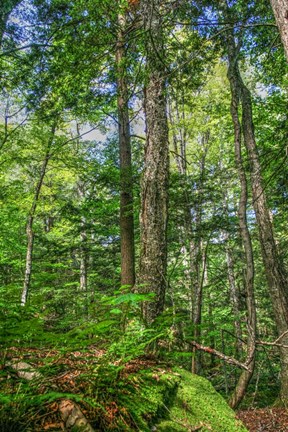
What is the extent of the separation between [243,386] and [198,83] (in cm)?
559

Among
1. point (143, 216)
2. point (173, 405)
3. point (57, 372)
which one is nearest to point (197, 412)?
point (173, 405)

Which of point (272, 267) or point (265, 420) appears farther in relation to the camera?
point (272, 267)

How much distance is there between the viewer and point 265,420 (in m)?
6.08

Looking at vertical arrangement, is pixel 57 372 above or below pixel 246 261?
below

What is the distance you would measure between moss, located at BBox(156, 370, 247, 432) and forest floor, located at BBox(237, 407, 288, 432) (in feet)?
12.9

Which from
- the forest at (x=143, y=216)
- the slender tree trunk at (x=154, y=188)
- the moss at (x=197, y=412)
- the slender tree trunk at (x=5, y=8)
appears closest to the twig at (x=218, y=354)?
the forest at (x=143, y=216)

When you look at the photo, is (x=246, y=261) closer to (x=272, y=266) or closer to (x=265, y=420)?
(x=272, y=266)

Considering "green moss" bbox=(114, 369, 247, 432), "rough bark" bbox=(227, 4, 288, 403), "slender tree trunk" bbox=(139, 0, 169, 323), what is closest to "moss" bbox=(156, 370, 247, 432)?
"green moss" bbox=(114, 369, 247, 432)

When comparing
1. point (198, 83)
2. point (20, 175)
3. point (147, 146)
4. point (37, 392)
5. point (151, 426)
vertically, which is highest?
point (20, 175)

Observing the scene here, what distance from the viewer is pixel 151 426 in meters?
1.52

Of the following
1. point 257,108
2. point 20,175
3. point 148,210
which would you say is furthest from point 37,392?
point 20,175

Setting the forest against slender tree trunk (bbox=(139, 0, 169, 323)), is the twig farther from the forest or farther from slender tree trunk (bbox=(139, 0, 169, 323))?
slender tree trunk (bbox=(139, 0, 169, 323))

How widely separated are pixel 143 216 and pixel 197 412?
203 cm

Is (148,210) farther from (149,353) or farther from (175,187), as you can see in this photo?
(175,187)
